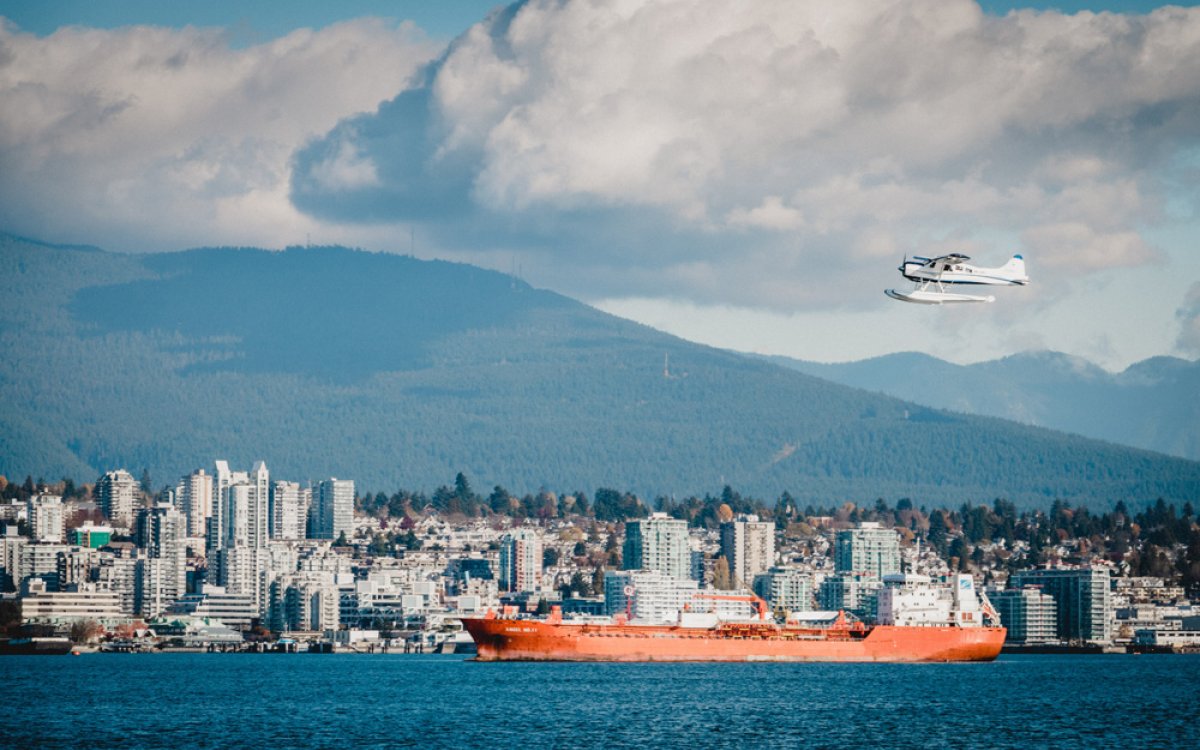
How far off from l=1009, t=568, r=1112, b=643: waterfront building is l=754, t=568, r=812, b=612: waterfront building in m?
25.5

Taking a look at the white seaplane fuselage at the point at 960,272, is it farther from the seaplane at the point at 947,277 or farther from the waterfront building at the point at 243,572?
the waterfront building at the point at 243,572

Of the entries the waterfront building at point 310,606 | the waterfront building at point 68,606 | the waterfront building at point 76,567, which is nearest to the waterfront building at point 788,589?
the waterfront building at point 310,606

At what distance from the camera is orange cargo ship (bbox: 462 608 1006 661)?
117 metres

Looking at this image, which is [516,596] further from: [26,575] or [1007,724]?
[1007,724]

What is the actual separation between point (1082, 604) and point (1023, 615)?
6044 millimetres

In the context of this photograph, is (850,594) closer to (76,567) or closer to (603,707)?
(76,567)

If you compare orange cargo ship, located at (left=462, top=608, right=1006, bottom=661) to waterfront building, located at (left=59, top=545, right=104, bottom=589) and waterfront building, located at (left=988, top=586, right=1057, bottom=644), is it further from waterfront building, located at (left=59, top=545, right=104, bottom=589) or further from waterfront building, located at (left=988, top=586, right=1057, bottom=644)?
waterfront building, located at (left=59, top=545, right=104, bottom=589)

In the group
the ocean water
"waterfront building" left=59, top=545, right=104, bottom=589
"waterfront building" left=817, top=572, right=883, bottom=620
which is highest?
"waterfront building" left=59, top=545, right=104, bottom=589

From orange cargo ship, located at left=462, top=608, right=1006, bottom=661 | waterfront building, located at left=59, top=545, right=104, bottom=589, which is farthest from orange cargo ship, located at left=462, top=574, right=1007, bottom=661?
waterfront building, located at left=59, top=545, right=104, bottom=589

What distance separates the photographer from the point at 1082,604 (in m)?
167

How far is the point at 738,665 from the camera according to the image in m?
117

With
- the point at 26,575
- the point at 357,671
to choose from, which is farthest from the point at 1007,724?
the point at 26,575

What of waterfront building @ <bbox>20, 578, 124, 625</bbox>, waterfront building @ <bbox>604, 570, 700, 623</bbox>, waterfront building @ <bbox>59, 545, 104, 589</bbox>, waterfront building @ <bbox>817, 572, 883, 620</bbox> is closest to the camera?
waterfront building @ <bbox>604, 570, 700, 623</bbox>

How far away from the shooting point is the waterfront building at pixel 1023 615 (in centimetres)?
16350
